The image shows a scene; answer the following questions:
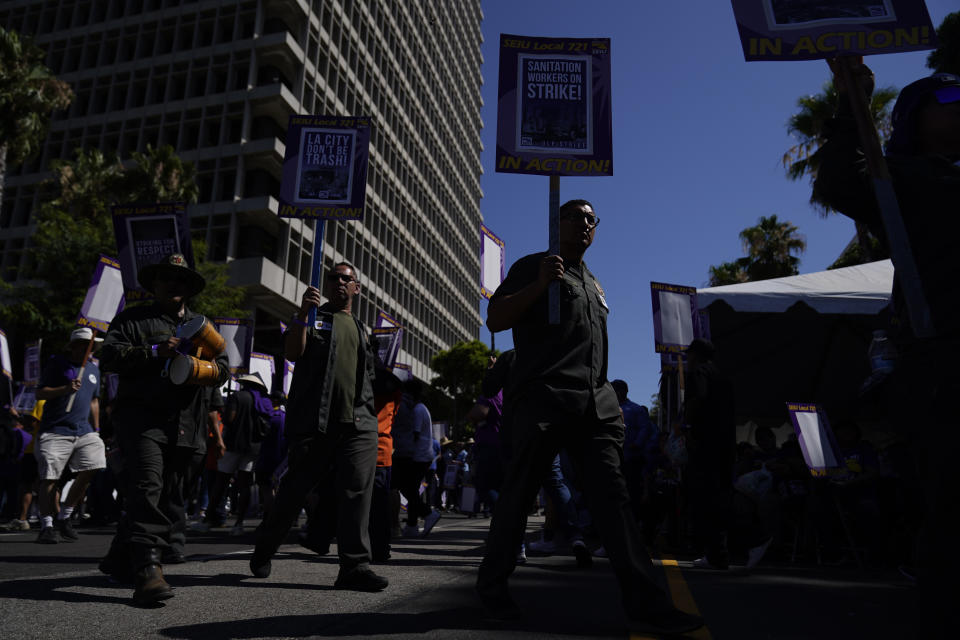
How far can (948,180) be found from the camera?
200 centimetres

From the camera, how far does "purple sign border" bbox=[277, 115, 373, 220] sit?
687cm

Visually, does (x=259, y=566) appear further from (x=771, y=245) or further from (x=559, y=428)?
(x=771, y=245)

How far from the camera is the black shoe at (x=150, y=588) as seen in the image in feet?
11.5

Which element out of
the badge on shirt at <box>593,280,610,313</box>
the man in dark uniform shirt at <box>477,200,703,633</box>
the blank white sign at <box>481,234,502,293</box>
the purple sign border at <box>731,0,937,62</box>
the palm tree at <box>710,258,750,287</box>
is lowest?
the man in dark uniform shirt at <box>477,200,703,633</box>

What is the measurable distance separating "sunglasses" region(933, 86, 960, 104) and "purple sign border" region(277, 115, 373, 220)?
512 cm

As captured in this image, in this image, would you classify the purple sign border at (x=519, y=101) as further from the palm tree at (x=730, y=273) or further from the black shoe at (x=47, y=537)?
the palm tree at (x=730, y=273)

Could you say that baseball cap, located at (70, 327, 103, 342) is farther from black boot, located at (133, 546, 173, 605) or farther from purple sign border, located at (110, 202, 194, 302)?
black boot, located at (133, 546, 173, 605)

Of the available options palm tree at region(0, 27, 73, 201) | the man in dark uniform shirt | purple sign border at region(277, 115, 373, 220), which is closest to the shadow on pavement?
the man in dark uniform shirt

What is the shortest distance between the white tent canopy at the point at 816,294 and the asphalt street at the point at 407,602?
162 inches

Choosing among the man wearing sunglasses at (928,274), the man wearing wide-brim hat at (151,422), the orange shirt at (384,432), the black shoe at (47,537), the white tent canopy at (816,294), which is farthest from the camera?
the white tent canopy at (816,294)

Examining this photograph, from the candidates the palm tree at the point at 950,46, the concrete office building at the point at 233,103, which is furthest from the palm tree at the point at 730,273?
the concrete office building at the point at 233,103

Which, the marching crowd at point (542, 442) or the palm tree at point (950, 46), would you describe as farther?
the palm tree at point (950, 46)

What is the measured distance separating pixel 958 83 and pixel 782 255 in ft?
108

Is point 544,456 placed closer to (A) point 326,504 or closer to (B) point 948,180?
(B) point 948,180
